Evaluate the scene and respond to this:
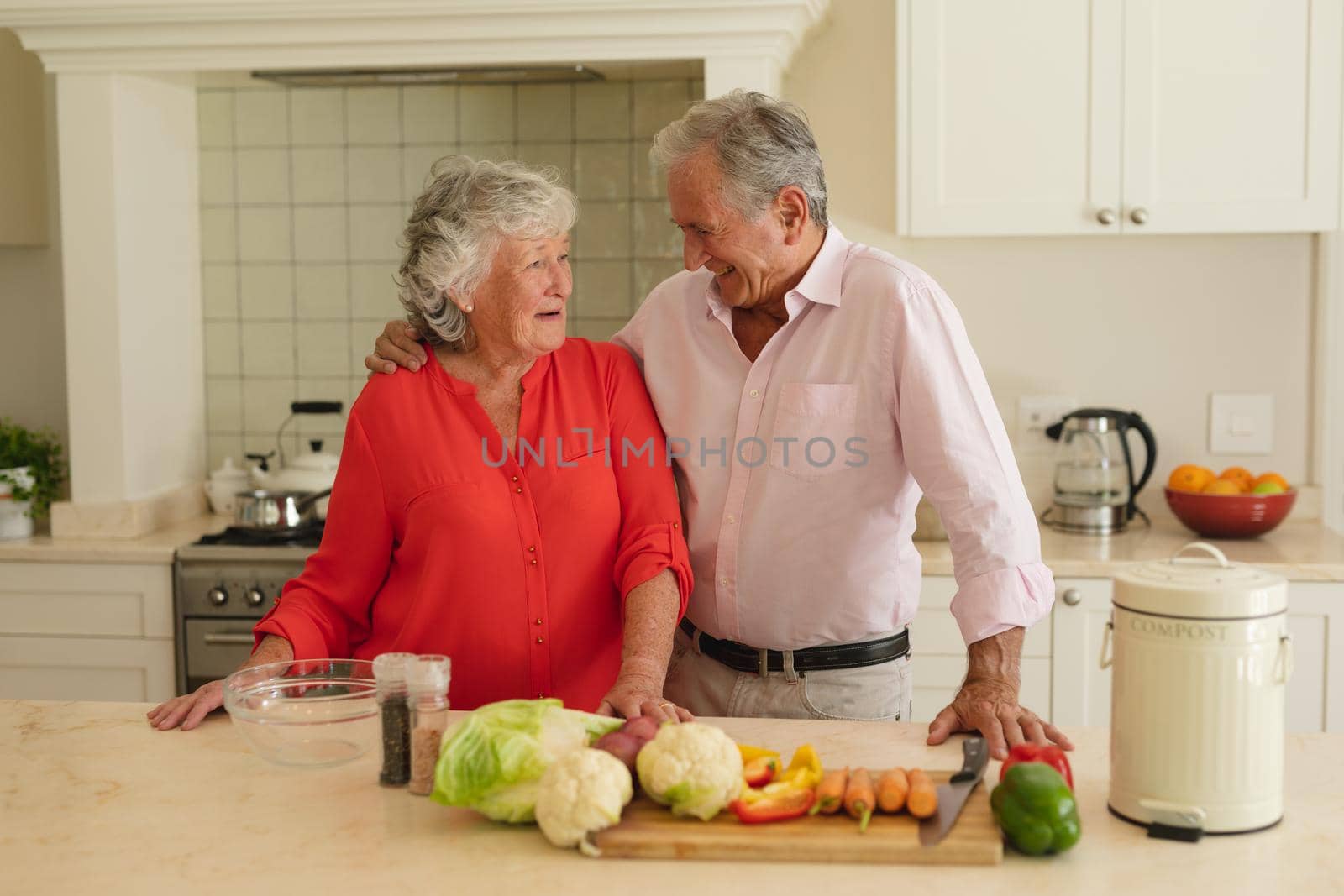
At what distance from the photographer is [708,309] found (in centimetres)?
203

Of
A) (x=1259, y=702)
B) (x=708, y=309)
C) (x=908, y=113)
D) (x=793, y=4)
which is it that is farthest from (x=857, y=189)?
(x=1259, y=702)

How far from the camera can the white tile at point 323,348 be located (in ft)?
11.7

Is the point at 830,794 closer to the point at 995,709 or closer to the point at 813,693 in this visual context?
the point at 995,709

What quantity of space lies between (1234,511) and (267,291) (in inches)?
101

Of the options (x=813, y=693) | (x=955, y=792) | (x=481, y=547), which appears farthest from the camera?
(x=813, y=693)

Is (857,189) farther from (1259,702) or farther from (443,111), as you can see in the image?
(1259,702)

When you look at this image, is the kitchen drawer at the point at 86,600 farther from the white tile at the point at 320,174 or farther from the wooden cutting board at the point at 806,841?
the wooden cutting board at the point at 806,841

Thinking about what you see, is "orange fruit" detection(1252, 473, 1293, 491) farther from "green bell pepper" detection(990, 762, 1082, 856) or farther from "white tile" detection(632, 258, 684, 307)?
"green bell pepper" detection(990, 762, 1082, 856)

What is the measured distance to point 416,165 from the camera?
350cm

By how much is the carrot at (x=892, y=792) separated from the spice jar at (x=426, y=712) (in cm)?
46

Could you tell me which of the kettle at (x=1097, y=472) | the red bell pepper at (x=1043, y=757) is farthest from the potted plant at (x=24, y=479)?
the red bell pepper at (x=1043, y=757)

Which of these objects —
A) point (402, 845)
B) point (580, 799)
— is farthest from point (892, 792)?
point (402, 845)

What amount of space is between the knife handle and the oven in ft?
6.34

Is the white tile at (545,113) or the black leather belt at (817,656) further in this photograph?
the white tile at (545,113)
